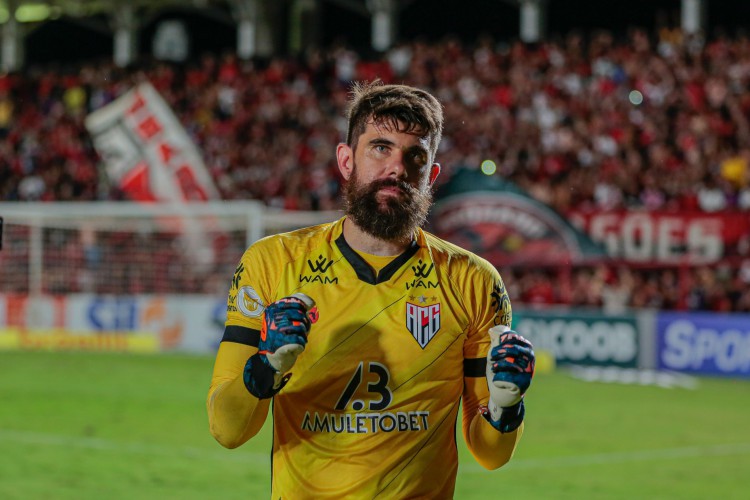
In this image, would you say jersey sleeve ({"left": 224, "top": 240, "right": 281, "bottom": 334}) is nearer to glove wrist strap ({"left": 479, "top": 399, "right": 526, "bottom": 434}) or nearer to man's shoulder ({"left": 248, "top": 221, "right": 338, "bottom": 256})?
man's shoulder ({"left": 248, "top": 221, "right": 338, "bottom": 256})

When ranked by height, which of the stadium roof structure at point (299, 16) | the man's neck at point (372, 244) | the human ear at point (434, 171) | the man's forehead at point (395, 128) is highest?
the stadium roof structure at point (299, 16)

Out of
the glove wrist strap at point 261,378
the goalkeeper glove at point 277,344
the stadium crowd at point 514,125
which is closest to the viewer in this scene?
the goalkeeper glove at point 277,344

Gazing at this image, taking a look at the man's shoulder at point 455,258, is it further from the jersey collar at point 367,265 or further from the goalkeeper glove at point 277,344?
the goalkeeper glove at point 277,344

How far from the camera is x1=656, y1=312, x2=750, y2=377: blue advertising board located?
18.0 metres

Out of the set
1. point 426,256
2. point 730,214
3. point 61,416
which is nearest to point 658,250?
point 730,214

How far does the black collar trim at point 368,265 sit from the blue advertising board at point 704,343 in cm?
1468

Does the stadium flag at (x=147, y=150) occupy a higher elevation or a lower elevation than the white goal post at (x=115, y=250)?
higher

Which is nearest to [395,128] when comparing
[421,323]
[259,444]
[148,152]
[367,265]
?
[367,265]

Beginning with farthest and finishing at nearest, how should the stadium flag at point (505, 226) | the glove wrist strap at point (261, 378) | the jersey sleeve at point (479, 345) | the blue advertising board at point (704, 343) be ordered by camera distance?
the stadium flag at point (505, 226) < the blue advertising board at point (704, 343) < the jersey sleeve at point (479, 345) < the glove wrist strap at point (261, 378)

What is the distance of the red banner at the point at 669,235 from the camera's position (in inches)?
764

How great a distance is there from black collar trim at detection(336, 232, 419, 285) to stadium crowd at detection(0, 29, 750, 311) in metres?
16.3

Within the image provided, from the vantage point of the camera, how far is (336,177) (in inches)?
1037

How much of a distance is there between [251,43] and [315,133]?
804 centimetres

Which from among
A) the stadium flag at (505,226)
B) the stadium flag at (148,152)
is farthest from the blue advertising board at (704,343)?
the stadium flag at (148,152)
